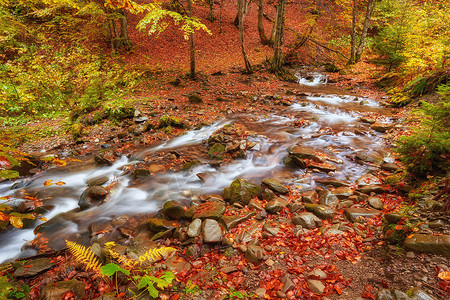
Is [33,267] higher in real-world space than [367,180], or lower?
lower

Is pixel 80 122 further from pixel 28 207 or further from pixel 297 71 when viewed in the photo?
pixel 297 71

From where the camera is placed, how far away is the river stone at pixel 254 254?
10.9ft

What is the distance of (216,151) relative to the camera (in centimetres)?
749

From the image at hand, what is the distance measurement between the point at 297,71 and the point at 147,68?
1191 centimetres

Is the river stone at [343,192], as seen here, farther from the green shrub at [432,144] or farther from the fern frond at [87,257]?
the fern frond at [87,257]

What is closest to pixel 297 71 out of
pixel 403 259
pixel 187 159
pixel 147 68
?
pixel 147 68

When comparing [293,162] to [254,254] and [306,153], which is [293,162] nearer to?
[306,153]

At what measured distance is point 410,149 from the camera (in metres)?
4.02

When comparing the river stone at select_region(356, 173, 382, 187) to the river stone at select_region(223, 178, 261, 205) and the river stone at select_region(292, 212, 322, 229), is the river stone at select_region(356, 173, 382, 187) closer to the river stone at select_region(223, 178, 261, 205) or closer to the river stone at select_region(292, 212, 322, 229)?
the river stone at select_region(292, 212, 322, 229)

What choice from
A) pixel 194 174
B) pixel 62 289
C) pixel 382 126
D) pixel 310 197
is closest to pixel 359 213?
pixel 310 197

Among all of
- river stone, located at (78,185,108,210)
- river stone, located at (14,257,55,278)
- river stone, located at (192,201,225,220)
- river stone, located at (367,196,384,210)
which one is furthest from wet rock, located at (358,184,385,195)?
river stone, located at (78,185,108,210)

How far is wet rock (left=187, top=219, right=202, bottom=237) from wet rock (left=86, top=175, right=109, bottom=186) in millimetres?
3671

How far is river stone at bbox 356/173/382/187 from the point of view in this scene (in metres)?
5.04

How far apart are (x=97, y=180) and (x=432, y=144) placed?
7.93m
